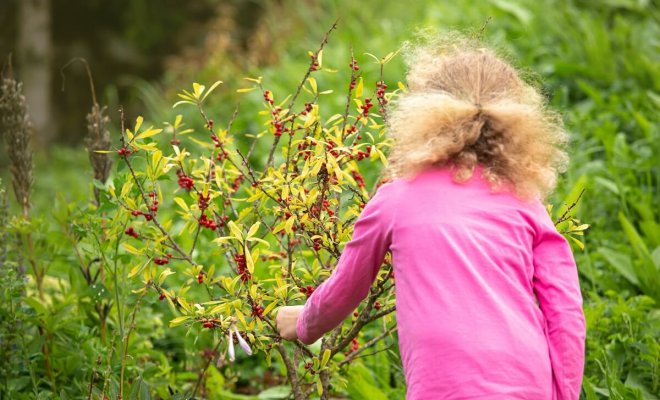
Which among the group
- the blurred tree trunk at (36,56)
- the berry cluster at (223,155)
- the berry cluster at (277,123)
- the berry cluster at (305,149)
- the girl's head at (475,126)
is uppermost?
the girl's head at (475,126)

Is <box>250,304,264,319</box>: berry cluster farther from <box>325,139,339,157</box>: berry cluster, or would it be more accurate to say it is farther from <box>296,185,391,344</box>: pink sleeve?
<box>325,139,339,157</box>: berry cluster

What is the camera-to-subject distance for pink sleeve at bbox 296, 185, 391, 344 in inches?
85.2

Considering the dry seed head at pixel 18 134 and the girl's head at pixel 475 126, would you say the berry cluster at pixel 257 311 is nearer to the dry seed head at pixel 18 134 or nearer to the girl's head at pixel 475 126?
the girl's head at pixel 475 126

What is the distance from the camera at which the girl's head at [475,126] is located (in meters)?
2.15

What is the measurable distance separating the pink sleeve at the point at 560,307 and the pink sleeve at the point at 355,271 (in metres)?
0.37

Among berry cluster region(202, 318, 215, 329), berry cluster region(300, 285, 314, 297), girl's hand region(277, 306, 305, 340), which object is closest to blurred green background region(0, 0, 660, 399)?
berry cluster region(300, 285, 314, 297)

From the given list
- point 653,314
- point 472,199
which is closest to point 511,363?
point 472,199

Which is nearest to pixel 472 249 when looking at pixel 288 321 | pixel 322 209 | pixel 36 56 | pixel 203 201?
pixel 288 321

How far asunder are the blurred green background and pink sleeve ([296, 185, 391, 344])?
747mm

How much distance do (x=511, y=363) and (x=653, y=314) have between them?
1633mm

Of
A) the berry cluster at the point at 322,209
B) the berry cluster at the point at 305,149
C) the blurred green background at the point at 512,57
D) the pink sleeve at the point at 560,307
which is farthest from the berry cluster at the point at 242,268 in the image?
the pink sleeve at the point at 560,307

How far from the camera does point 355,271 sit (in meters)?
2.21

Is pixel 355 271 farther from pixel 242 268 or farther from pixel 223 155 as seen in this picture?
pixel 223 155

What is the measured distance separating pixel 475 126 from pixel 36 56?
9.44 metres
